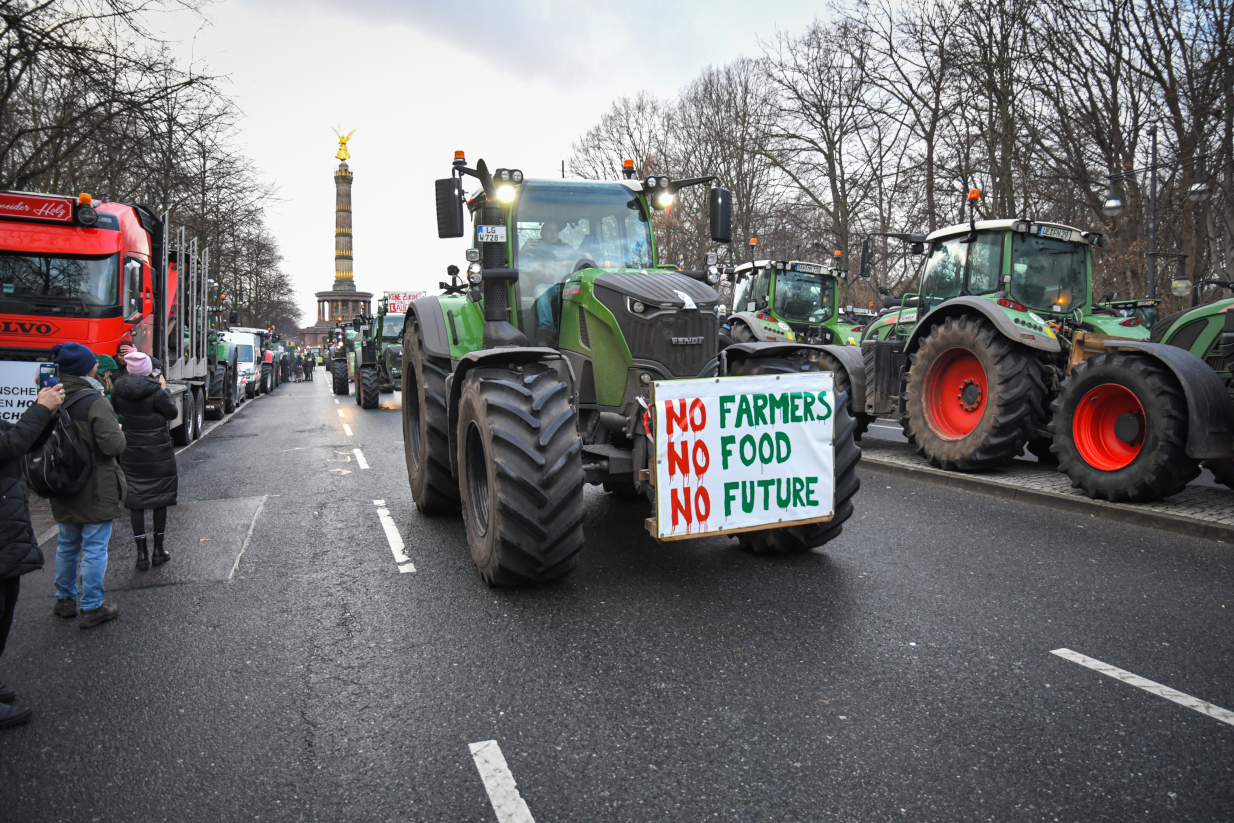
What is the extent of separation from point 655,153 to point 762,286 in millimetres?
26014

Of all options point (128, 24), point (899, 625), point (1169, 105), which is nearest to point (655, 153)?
point (1169, 105)

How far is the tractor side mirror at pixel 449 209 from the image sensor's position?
214 inches

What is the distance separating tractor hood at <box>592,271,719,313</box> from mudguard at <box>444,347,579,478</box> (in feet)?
1.83

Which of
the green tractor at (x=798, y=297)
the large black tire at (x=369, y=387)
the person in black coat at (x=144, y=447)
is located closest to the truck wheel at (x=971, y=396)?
the green tractor at (x=798, y=297)

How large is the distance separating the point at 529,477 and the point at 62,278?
8535mm

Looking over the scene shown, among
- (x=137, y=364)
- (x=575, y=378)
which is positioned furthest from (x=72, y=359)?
(x=575, y=378)

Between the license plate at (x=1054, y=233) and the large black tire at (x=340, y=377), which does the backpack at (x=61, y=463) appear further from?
the large black tire at (x=340, y=377)

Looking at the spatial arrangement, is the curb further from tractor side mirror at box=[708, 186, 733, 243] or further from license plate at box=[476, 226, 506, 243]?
license plate at box=[476, 226, 506, 243]

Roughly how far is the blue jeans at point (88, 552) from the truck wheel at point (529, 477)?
2121 mm

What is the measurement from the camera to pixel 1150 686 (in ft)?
11.5

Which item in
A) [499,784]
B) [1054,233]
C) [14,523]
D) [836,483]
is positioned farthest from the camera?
[1054,233]

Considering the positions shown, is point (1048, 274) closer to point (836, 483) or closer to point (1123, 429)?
point (1123, 429)

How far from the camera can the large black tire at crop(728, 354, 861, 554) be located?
16.6ft

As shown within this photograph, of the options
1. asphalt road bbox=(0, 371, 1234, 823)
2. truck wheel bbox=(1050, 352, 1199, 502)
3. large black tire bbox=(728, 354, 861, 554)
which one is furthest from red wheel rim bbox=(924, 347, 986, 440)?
large black tire bbox=(728, 354, 861, 554)
